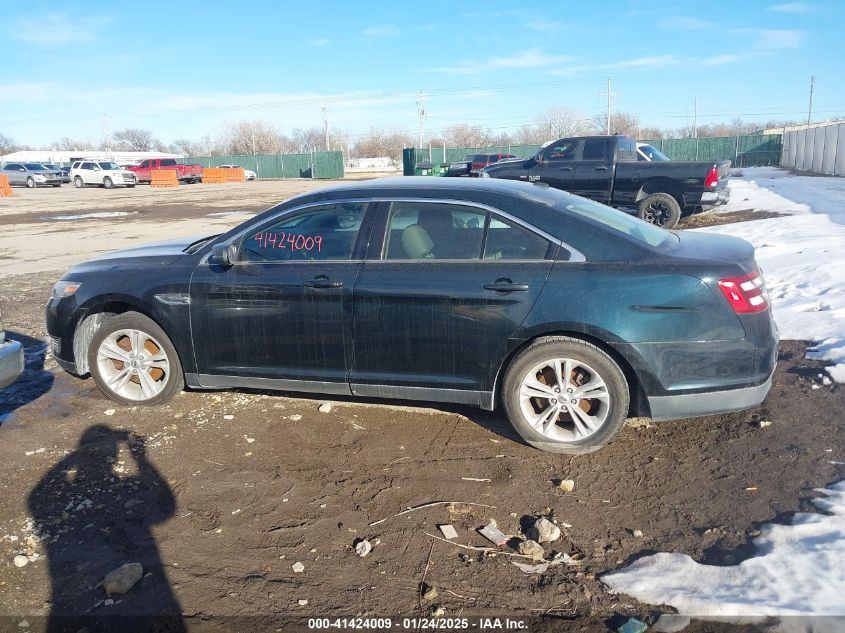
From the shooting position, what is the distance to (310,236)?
462 cm

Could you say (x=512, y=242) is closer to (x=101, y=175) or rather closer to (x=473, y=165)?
(x=473, y=165)

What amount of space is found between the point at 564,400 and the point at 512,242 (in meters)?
1.05

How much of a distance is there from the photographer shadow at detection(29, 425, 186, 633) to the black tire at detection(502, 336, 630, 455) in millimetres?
2106

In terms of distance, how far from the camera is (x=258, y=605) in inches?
111

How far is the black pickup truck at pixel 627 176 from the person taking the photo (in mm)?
12383

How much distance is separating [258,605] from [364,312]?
199 centimetres

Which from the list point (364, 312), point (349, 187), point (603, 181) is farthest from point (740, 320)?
point (603, 181)

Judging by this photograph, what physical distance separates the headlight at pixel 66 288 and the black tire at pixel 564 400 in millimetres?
3380

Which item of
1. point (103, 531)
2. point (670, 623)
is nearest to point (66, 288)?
point (103, 531)

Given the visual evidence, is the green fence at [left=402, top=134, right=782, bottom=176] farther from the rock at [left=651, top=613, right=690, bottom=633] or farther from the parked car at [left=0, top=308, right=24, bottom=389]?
the rock at [left=651, top=613, right=690, bottom=633]

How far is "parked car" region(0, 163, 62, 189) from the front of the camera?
47594 mm

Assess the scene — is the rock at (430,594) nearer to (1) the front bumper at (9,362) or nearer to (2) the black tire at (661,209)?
(1) the front bumper at (9,362)

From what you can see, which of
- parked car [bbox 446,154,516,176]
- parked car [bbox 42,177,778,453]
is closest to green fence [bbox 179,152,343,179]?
parked car [bbox 446,154,516,176]

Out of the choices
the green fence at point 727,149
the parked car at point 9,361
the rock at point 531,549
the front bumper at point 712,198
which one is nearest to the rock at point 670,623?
the rock at point 531,549
